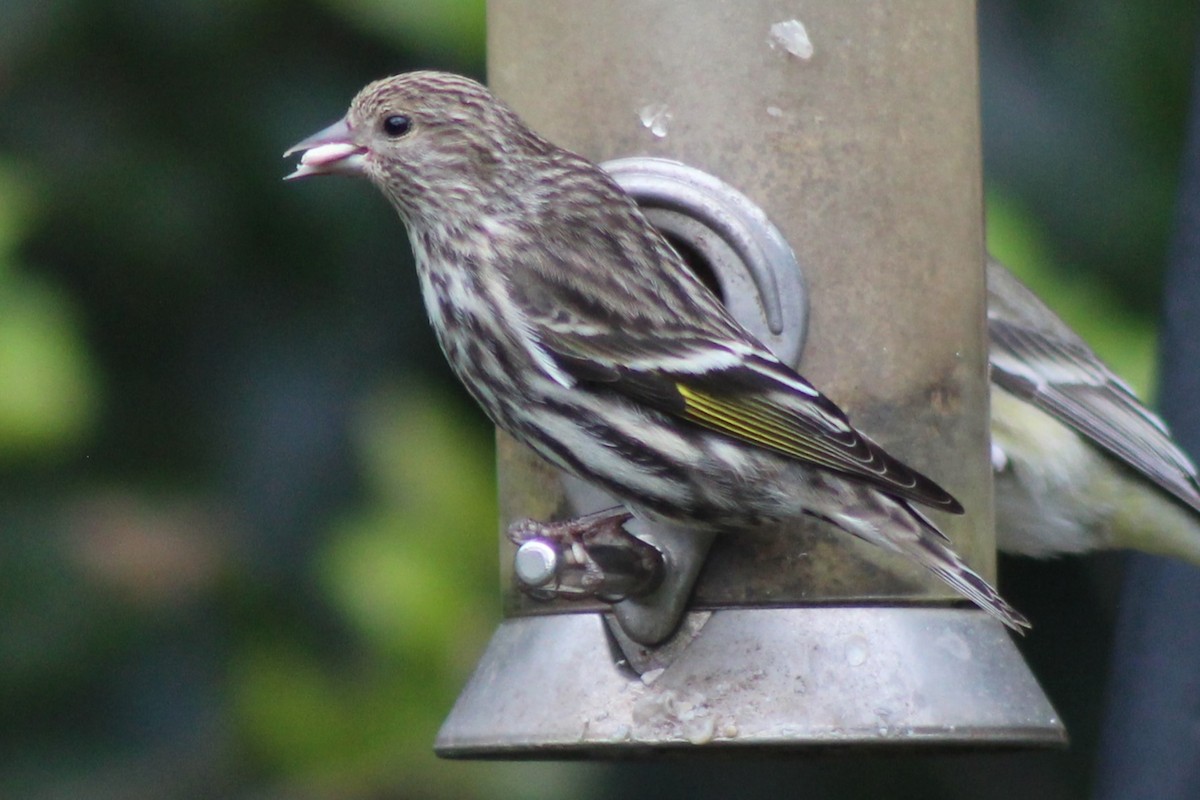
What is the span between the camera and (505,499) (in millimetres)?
4598

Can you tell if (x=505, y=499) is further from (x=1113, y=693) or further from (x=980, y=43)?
(x=980, y=43)

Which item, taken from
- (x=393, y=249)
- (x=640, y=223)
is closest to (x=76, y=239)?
(x=393, y=249)

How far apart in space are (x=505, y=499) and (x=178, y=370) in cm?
123

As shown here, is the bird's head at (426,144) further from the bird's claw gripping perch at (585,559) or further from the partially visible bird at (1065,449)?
the partially visible bird at (1065,449)

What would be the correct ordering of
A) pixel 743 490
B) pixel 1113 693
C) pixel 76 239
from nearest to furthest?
pixel 743 490, pixel 1113 693, pixel 76 239

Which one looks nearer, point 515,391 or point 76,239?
point 515,391

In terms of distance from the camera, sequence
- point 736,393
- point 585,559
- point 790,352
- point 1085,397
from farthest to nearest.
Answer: point 1085,397 < point 790,352 < point 736,393 < point 585,559

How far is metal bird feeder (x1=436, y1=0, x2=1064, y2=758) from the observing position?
403 centimetres

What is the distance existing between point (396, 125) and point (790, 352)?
2.73ft

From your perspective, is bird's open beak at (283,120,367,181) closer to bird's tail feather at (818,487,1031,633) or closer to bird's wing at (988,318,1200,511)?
bird's tail feather at (818,487,1031,633)

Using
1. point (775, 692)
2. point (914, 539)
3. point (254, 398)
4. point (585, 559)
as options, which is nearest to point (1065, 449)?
point (914, 539)

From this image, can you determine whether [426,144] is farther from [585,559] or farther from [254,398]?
[254,398]

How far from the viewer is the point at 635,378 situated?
400cm

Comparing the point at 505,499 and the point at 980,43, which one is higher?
the point at 980,43
